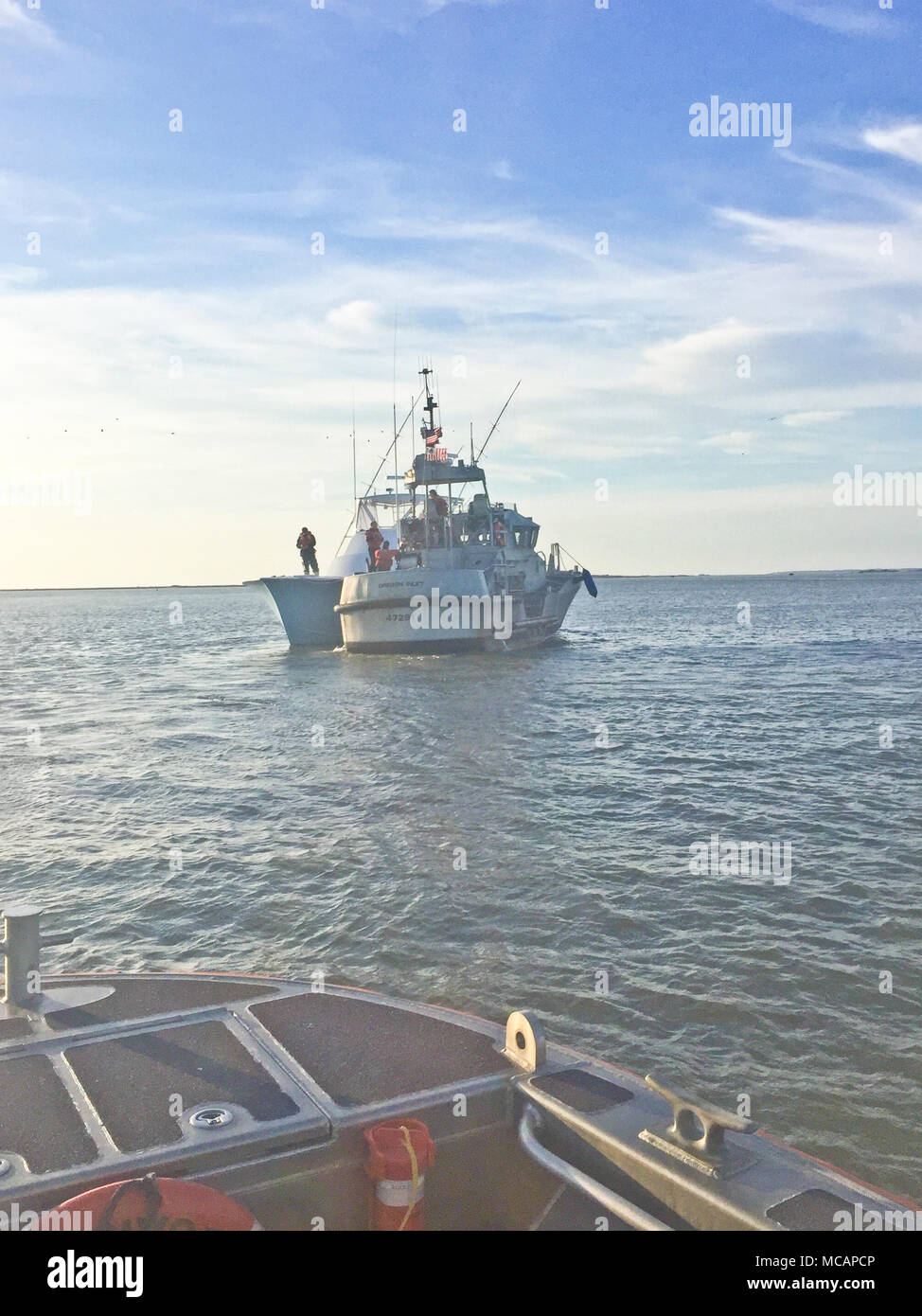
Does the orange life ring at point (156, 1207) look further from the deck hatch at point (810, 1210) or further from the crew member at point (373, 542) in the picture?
the crew member at point (373, 542)

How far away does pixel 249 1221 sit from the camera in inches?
144

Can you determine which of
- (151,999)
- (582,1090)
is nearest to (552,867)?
(151,999)

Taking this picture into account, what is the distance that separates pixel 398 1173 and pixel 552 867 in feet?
30.3

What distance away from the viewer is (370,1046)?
16.9 ft

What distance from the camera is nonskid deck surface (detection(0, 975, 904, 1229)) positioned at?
3883 millimetres

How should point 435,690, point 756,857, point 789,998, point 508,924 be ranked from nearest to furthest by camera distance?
1. point 789,998
2. point 508,924
3. point 756,857
4. point 435,690

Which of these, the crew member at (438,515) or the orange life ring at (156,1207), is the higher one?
the crew member at (438,515)

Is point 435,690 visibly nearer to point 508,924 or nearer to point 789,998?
point 508,924

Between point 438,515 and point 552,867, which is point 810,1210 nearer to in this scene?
point 552,867

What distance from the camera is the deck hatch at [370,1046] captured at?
4.74 m

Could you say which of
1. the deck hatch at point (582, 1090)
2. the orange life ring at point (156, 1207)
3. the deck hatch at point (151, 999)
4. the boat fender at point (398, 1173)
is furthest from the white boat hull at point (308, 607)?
the orange life ring at point (156, 1207)

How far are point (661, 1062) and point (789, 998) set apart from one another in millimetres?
1804

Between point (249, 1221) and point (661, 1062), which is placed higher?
point (249, 1221)
